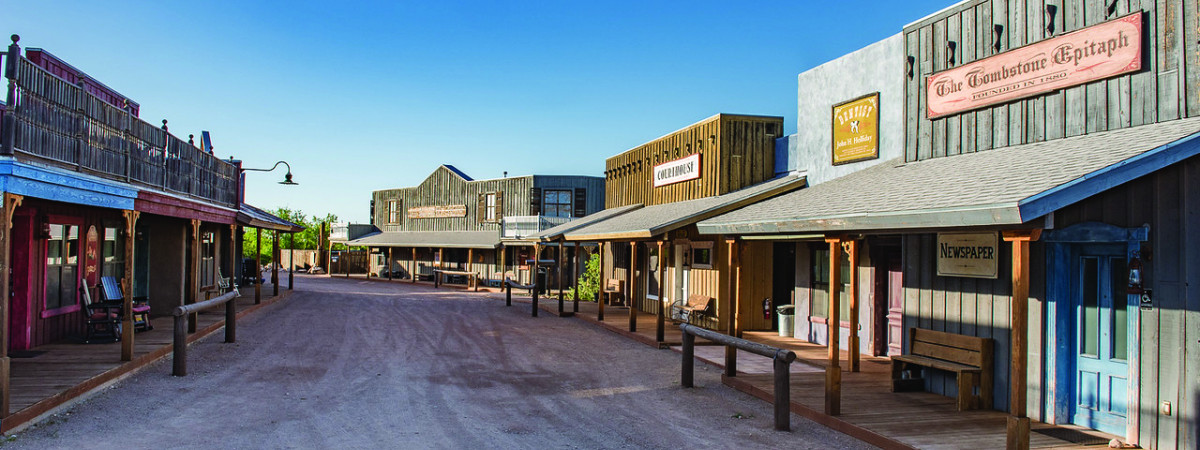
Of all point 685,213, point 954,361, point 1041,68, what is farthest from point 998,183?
point 685,213

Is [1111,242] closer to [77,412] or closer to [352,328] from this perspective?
[77,412]

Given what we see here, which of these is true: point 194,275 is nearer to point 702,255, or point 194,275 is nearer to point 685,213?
point 685,213

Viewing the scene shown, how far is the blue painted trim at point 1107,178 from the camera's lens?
17.7ft

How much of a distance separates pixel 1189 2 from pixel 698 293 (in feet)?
35.1

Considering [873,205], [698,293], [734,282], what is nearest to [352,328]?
[698,293]

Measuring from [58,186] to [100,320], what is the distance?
4.73 meters

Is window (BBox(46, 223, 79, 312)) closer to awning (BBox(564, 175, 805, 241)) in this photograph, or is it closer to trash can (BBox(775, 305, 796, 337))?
awning (BBox(564, 175, 805, 241))

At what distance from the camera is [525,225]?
30469 mm

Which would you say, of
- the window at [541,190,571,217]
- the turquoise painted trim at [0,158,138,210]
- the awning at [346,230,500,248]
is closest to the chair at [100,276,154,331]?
the turquoise painted trim at [0,158,138,210]

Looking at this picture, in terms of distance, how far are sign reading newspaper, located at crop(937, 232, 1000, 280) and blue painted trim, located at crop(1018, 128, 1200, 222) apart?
6.99ft

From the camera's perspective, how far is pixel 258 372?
1026cm

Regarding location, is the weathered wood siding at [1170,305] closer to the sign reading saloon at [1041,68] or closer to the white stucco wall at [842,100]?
the sign reading saloon at [1041,68]

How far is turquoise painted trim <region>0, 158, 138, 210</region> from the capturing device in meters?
6.67

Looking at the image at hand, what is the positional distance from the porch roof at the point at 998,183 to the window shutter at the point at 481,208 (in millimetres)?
26515
